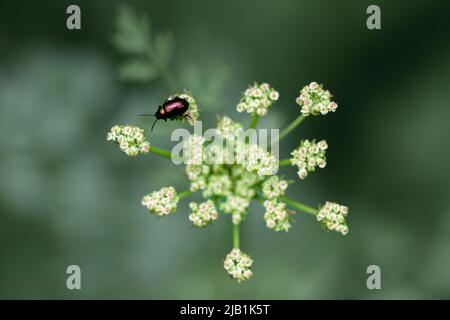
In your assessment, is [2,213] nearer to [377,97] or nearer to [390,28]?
[377,97]

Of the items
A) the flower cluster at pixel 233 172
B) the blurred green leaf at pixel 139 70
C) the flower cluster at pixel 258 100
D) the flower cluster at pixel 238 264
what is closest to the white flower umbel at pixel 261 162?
the flower cluster at pixel 233 172

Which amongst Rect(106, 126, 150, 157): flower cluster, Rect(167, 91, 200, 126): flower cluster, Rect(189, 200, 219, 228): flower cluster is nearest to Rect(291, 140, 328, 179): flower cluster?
Rect(189, 200, 219, 228): flower cluster

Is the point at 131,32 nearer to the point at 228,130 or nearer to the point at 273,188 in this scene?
the point at 228,130

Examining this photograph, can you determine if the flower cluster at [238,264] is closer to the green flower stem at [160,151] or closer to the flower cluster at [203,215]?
the flower cluster at [203,215]

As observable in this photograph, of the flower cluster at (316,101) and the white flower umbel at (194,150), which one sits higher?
the flower cluster at (316,101)

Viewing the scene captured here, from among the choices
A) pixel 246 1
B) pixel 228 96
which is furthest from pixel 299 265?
pixel 246 1
